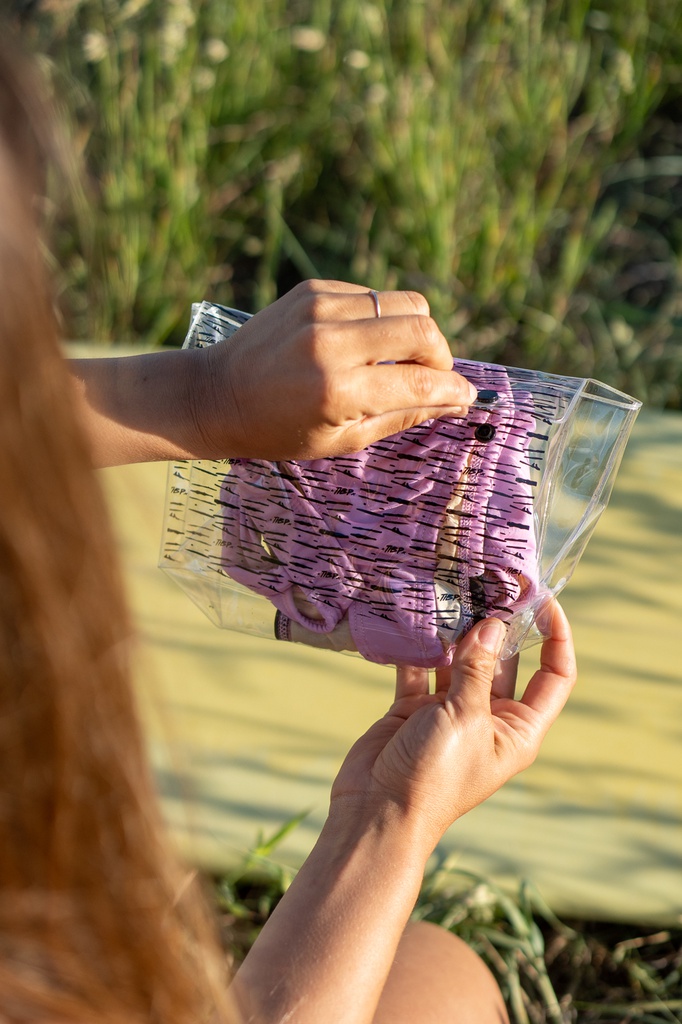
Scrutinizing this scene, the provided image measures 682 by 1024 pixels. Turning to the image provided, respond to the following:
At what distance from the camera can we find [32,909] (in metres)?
0.48

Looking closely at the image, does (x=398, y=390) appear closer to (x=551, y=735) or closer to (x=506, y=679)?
(x=506, y=679)

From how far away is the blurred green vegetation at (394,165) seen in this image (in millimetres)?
1809

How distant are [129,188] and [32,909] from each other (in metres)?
1.60

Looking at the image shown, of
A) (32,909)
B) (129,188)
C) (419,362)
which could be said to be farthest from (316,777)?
(129,188)

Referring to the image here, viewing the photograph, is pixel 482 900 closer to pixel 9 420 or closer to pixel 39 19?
pixel 9 420

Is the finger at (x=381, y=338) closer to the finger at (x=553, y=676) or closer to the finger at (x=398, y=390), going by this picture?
the finger at (x=398, y=390)

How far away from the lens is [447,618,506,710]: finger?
0.81m

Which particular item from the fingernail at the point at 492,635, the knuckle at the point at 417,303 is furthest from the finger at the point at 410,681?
the knuckle at the point at 417,303

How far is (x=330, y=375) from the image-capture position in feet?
2.40

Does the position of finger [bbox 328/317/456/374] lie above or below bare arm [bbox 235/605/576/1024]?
above

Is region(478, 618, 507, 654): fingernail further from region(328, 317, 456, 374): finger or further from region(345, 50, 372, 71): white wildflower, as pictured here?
region(345, 50, 372, 71): white wildflower

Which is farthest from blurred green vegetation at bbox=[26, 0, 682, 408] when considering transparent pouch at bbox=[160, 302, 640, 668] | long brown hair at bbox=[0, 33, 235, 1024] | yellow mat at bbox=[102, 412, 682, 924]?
long brown hair at bbox=[0, 33, 235, 1024]

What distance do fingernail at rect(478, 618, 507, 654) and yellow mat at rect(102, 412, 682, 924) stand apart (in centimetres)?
52

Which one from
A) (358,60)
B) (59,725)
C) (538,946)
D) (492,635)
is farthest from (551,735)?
(358,60)
